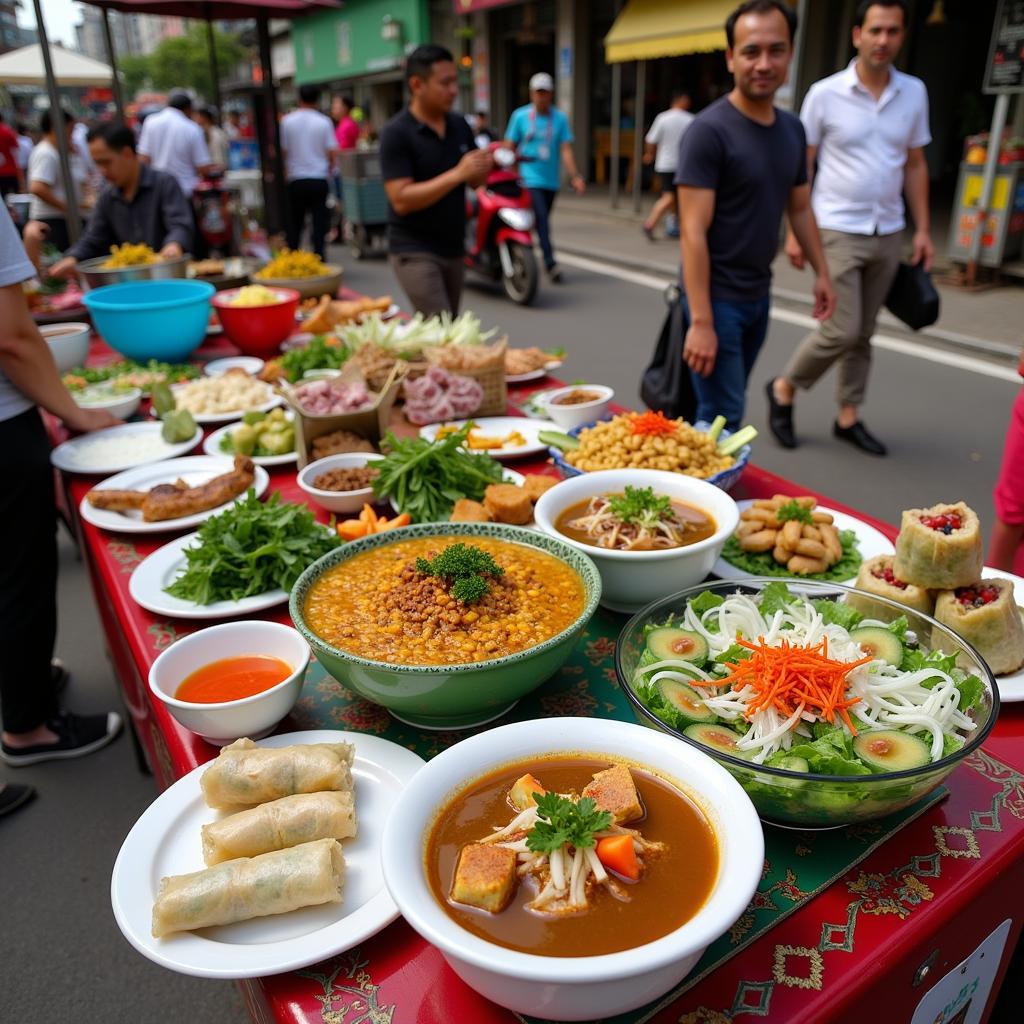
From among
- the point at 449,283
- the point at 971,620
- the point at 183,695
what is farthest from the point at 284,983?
the point at 449,283

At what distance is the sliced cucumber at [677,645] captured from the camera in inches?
55.8

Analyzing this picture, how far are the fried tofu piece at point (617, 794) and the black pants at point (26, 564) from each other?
220 centimetres

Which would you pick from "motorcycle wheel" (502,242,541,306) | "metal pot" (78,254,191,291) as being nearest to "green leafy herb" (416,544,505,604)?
"metal pot" (78,254,191,291)

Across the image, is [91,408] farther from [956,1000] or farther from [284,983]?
[956,1000]

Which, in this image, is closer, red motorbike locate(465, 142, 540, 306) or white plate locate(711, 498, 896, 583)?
white plate locate(711, 498, 896, 583)

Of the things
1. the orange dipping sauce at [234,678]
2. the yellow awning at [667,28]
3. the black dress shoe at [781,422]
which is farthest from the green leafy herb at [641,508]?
the yellow awning at [667,28]

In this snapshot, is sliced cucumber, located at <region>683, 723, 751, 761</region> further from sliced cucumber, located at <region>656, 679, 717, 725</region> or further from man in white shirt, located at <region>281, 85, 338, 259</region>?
man in white shirt, located at <region>281, 85, 338, 259</region>

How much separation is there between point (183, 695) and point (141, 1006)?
1346 mm

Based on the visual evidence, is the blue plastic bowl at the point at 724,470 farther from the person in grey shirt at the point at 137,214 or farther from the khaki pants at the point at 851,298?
the person in grey shirt at the point at 137,214

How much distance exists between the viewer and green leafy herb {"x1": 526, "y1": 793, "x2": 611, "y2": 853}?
1016 mm

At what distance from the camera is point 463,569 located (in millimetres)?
1518

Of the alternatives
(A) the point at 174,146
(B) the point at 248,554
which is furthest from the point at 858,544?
(A) the point at 174,146

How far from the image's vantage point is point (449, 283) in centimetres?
501

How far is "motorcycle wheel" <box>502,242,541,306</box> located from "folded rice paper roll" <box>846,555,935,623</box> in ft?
26.6
